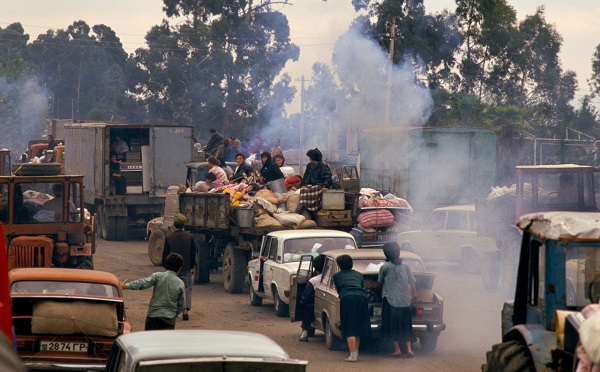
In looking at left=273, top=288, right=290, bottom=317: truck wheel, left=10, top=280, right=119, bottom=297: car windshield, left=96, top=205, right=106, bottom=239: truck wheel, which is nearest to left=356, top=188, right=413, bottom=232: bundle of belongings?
left=273, top=288, right=290, bottom=317: truck wheel

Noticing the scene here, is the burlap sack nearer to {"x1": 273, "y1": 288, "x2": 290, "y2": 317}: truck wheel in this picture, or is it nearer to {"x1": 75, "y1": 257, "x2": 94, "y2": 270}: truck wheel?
{"x1": 273, "y1": 288, "x2": 290, "y2": 317}: truck wheel

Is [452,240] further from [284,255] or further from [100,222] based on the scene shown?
[100,222]

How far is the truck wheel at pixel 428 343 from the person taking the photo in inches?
546

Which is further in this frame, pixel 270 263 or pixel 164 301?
pixel 270 263

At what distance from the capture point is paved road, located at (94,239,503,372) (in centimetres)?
1312

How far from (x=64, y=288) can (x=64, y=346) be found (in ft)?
3.21

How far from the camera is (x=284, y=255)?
17.3 meters

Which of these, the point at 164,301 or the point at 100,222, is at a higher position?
the point at 164,301

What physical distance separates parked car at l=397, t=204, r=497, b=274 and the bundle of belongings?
94cm

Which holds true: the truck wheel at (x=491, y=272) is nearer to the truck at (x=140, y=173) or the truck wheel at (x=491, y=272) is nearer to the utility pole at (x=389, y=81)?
the truck at (x=140, y=173)

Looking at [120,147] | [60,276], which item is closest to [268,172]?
Answer: [120,147]

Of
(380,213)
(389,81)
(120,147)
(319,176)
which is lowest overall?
(380,213)

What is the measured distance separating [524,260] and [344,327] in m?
5.31

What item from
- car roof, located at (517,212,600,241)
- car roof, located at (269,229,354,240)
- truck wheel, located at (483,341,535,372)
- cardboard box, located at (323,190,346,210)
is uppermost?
car roof, located at (517,212,600,241)
